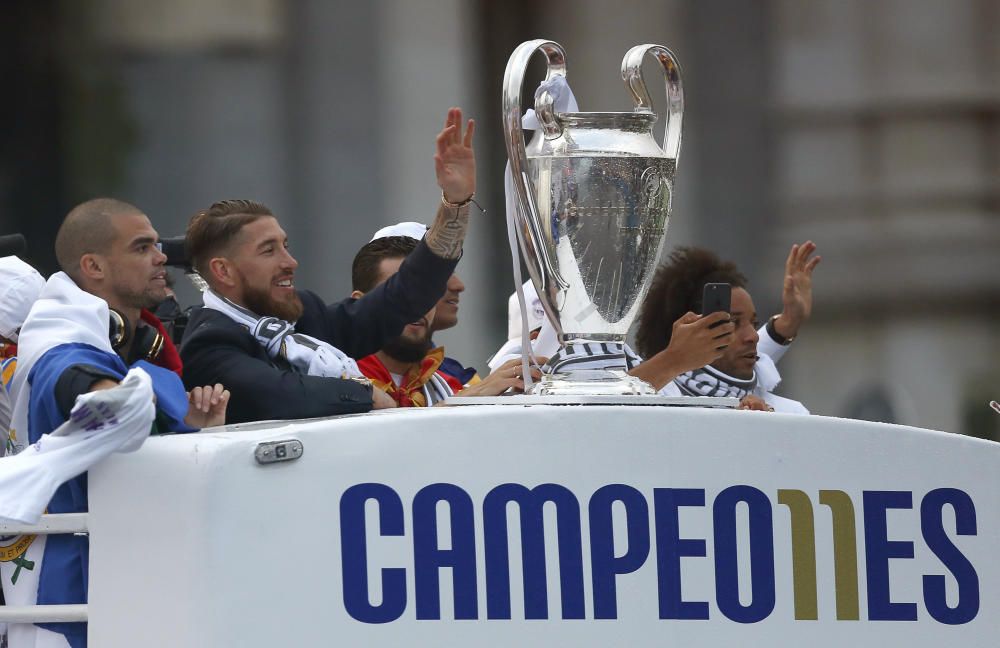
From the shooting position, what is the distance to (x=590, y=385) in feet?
9.24

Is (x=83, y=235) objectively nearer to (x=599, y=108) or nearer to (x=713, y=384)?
(x=713, y=384)

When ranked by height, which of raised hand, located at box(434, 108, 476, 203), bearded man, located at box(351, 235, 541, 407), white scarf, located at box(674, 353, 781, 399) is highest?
raised hand, located at box(434, 108, 476, 203)

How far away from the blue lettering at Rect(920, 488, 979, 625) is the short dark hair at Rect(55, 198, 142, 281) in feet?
5.32

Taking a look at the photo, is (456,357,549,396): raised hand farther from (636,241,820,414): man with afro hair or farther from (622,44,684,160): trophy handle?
(636,241,820,414): man with afro hair

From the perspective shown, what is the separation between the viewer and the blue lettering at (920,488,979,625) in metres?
2.67

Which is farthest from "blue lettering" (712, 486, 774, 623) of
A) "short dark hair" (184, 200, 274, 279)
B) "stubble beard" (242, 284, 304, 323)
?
"short dark hair" (184, 200, 274, 279)

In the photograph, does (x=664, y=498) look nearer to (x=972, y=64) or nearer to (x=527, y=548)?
(x=527, y=548)

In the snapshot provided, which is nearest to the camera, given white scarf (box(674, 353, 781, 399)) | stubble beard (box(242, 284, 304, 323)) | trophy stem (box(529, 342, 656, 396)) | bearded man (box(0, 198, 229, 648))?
bearded man (box(0, 198, 229, 648))

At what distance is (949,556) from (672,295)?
189 cm

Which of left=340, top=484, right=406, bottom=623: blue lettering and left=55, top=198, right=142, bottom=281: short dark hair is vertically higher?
left=55, top=198, right=142, bottom=281: short dark hair

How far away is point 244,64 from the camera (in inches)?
291

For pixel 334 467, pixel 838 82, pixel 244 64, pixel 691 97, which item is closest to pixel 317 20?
pixel 244 64

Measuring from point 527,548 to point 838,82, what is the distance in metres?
5.43

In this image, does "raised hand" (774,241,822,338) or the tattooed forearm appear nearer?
the tattooed forearm
